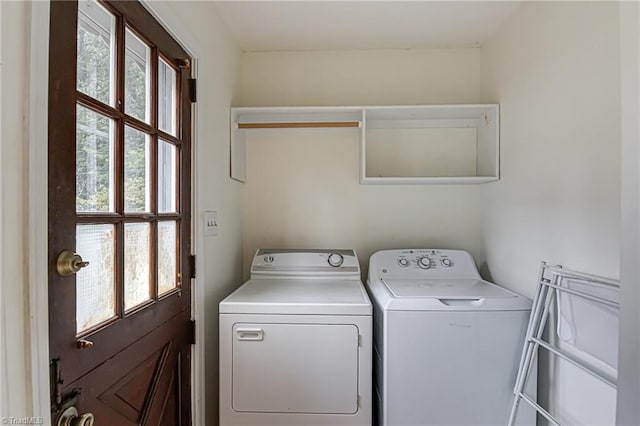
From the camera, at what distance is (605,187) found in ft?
3.88

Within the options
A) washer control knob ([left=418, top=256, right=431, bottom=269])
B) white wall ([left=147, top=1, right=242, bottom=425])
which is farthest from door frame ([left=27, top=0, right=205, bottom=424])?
washer control knob ([left=418, top=256, right=431, bottom=269])

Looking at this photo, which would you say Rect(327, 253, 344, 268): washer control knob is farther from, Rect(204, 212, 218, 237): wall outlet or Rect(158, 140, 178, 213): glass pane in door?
Rect(158, 140, 178, 213): glass pane in door

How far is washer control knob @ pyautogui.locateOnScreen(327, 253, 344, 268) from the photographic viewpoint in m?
2.07

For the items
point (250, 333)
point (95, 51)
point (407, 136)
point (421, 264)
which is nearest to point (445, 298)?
point (421, 264)

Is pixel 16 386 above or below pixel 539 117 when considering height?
below

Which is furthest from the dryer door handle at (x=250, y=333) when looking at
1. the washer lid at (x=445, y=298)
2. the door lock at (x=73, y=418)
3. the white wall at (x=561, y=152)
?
the white wall at (x=561, y=152)

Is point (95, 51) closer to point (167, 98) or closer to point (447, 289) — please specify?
point (167, 98)

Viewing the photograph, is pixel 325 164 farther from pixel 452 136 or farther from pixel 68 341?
pixel 68 341

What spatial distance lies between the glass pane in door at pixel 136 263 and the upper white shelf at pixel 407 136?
35.7 inches

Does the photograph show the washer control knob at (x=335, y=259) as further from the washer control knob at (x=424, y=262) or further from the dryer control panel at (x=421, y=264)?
the washer control knob at (x=424, y=262)

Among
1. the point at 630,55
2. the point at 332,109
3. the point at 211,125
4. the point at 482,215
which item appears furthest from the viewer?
the point at 482,215

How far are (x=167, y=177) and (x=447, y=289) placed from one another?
1506 millimetres

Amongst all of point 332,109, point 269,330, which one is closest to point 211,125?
point 332,109

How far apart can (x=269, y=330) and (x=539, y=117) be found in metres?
1.67
